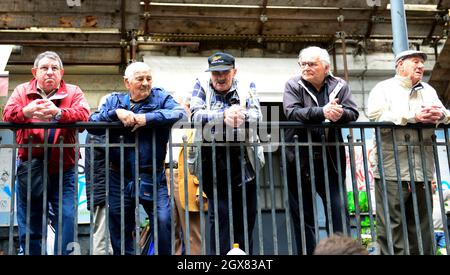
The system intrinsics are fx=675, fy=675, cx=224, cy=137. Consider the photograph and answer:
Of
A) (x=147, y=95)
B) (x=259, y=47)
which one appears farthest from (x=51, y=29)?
(x=147, y=95)

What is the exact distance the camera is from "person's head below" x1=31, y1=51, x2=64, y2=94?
6.29 metres

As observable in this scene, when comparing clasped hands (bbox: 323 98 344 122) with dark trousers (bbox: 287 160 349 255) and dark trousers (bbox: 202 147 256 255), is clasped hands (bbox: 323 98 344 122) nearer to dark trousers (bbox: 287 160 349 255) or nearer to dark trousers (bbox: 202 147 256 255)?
dark trousers (bbox: 287 160 349 255)

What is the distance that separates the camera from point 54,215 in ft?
20.3

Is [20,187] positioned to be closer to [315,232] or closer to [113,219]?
[113,219]

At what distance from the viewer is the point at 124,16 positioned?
35.5 feet

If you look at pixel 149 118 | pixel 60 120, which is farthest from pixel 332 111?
pixel 60 120

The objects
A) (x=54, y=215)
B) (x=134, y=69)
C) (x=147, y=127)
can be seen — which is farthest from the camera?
(x=134, y=69)

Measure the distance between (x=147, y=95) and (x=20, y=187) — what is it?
4.66 ft

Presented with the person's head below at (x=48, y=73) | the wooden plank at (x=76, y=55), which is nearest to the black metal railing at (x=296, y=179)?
the person's head below at (x=48, y=73)

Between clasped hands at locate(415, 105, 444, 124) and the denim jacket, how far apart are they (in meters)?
2.21

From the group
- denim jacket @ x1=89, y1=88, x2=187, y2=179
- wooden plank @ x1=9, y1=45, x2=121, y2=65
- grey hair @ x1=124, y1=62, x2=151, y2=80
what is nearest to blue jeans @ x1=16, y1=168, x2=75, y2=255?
denim jacket @ x1=89, y1=88, x2=187, y2=179

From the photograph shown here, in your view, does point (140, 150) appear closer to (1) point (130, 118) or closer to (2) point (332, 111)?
(1) point (130, 118)

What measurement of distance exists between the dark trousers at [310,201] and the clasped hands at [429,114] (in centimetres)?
96

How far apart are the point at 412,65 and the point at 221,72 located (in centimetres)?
197
